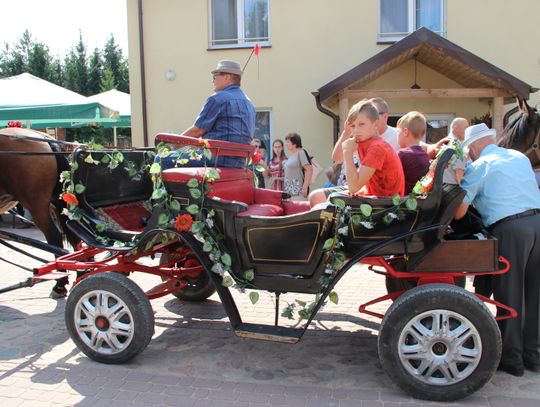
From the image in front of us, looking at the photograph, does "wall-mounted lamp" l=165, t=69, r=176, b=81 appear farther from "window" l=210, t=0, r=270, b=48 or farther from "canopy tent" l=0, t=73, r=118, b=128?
"canopy tent" l=0, t=73, r=118, b=128

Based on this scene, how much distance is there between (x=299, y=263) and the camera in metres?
3.72

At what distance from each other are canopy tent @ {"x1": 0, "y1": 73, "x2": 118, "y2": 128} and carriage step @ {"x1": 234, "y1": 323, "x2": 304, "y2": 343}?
314 inches

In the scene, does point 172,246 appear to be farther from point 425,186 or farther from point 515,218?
point 515,218

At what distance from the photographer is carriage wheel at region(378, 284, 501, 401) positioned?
327 cm

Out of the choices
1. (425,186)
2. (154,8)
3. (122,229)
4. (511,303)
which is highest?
(154,8)

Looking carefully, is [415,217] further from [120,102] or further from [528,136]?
[120,102]

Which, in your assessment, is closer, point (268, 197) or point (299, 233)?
point (299, 233)

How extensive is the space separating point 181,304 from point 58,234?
1.47m

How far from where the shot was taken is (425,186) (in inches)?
135

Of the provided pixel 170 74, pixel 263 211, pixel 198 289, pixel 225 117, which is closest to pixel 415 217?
pixel 263 211

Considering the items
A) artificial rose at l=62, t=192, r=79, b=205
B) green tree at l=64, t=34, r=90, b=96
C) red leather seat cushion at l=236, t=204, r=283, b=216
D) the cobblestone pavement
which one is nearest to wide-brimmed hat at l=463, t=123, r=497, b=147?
red leather seat cushion at l=236, t=204, r=283, b=216

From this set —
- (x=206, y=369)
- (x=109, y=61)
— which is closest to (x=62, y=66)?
(x=109, y=61)

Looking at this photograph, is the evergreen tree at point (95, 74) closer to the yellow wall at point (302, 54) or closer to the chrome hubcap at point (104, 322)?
the yellow wall at point (302, 54)

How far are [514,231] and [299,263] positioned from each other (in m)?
1.47
